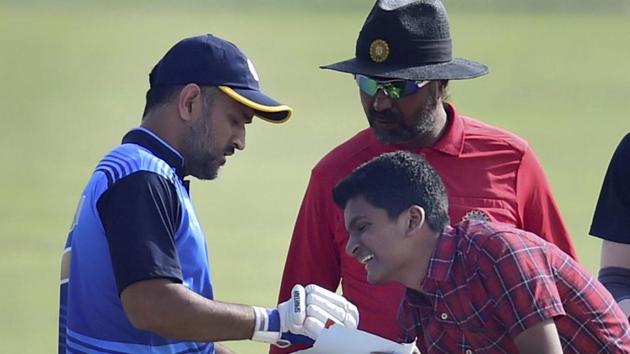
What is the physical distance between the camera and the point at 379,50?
4645 millimetres

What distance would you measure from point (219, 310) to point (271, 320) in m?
0.17

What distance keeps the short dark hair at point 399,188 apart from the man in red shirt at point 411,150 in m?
0.74

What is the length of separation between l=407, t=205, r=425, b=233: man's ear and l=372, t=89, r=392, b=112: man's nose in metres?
0.93

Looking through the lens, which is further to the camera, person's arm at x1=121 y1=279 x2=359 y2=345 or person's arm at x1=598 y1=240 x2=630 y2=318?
person's arm at x1=598 y1=240 x2=630 y2=318

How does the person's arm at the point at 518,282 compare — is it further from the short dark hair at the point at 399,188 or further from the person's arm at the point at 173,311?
the person's arm at the point at 173,311

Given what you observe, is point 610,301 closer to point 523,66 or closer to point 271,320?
point 271,320

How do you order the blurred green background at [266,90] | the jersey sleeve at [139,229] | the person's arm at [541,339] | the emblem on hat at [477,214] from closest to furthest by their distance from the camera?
1. the person's arm at [541,339]
2. the jersey sleeve at [139,229]
3. the emblem on hat at [477,214]
4. the blurred green background at [266,90]

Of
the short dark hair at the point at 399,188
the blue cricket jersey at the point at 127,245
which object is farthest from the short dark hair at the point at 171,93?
the short dark hair at the point at 399,188

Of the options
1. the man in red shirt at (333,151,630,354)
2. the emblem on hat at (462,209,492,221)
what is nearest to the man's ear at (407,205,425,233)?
the man in red shirt at (333,151,630,354)

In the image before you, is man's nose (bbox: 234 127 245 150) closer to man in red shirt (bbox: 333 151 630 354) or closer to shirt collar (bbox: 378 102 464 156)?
man in red shirt (bbox: 333 151 630 354)

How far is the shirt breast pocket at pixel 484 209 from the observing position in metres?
4.44

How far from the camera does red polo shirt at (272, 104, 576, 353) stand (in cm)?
449

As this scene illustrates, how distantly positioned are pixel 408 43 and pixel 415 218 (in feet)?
3.77

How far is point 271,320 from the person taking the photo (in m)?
3.68
